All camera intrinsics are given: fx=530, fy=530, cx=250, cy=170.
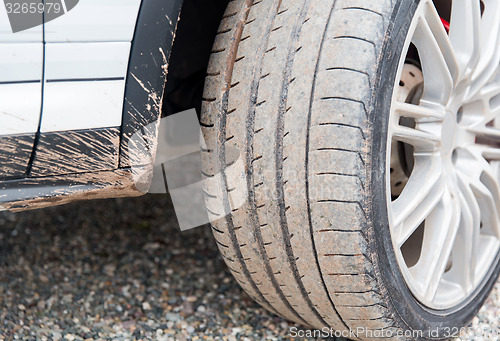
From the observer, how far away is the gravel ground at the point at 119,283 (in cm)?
164

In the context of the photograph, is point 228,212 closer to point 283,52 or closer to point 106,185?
point 106,185

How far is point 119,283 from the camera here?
1.87 metres

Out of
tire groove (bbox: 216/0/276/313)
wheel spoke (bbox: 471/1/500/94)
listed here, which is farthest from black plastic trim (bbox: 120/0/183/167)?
wheel spoke (bbox: 471/1/500/94)

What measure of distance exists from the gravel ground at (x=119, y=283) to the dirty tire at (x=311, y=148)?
0.42 metres

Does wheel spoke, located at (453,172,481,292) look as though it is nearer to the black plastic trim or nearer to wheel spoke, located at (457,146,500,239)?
wheel spoke, located at (457,146,500,239)

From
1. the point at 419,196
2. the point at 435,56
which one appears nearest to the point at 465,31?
the point at 435,56

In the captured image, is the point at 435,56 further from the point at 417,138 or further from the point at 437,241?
the point at 437,241

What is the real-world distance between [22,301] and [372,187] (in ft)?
3.99

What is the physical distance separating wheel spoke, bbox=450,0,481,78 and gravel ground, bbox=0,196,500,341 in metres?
0.86

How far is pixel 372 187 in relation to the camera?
1.19 m

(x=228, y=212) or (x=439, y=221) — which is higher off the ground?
(x=228, y=212)

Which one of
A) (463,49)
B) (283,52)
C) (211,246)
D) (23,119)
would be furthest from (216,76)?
(211,246)

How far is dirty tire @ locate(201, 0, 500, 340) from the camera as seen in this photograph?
1.16 m

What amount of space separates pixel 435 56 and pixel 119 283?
1270mm
